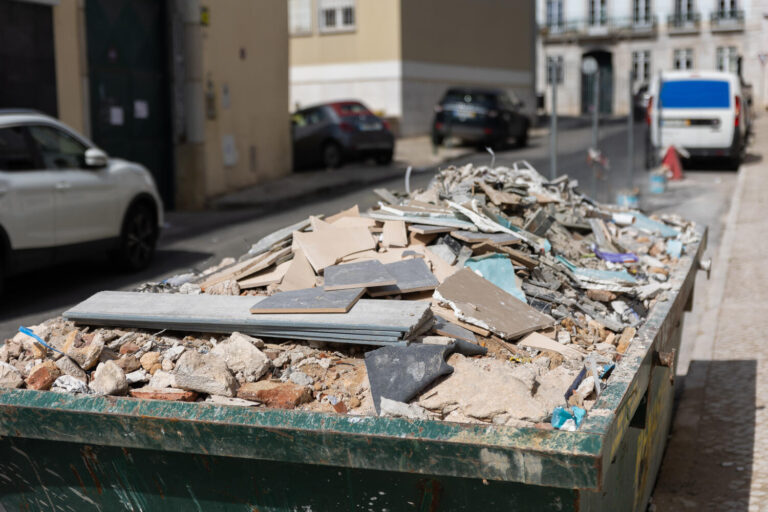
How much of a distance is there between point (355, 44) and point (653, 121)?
13.7 meters

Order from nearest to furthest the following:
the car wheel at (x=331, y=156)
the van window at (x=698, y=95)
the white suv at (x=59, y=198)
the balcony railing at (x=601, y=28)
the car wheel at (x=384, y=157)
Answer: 1. the white suv at (x=59, y=198)
2. the van window at (x=698, y=95)
3. the car wheel at (x=331, y=156)
4. the car wheel at (x=384, y=157)
5. the balcony railing at (x=601, y=28)

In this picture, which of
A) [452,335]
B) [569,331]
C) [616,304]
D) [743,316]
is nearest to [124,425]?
[452,335]

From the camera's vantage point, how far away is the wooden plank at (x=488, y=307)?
12.0 feet

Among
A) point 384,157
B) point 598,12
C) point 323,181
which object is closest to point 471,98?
point 384,157

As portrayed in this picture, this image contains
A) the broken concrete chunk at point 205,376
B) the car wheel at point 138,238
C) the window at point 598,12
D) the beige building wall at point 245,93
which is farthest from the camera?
the window at point 598,12

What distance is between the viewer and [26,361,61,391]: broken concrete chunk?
3.15m

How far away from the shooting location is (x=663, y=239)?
20.7 ft

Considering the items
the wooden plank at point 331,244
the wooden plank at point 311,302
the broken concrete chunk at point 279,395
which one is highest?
the wooden plank at point 331,244

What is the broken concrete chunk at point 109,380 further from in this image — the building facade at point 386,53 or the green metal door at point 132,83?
the building facade at point 386,53

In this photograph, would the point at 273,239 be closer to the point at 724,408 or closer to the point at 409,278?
the point at 409,278

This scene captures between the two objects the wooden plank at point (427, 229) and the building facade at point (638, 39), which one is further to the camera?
the building facade at point (638, 39)

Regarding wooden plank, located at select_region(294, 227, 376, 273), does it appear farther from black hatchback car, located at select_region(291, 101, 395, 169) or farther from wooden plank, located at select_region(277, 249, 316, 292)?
black hatchback car, located at select_region(291, 101, 395, 169)

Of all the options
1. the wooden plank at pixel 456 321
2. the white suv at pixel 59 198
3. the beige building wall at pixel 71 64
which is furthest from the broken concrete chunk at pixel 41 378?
the beige building wall at pixel 71 64

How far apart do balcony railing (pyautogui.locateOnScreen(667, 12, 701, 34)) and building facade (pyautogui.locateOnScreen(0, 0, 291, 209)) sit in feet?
159
